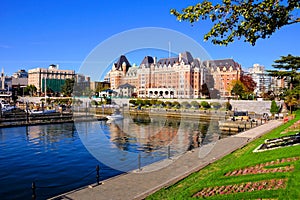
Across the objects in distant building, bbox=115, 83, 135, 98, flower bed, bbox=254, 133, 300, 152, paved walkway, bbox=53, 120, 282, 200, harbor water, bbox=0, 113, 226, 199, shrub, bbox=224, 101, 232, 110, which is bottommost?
harbor water, bbox=0, 113, 226, 199

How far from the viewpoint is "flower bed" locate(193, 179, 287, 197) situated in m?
7.05

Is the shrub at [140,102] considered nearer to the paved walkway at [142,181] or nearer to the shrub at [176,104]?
the shrub at [176,104]

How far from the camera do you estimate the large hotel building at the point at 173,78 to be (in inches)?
1006

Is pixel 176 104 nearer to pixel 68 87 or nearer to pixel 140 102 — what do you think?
pixel 140 102

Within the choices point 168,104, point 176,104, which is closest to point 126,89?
point 168,104

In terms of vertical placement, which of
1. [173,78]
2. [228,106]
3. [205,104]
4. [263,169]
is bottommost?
[263,169]

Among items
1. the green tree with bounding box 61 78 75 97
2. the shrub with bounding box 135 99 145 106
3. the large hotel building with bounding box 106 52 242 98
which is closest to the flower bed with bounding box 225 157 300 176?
the large hotel building with bounding box 106 52 242 98

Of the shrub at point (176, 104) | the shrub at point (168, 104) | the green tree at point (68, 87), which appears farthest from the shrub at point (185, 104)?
the green tree at point (68, 87)

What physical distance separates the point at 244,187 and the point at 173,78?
38269mm

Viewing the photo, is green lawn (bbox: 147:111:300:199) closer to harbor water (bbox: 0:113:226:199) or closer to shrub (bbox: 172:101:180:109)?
harbor water (bbox: 0:113:226:199)

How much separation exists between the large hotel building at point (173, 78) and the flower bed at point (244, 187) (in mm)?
11506

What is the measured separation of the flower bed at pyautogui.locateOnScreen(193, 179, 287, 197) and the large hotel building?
37.7ft

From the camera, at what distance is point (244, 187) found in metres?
7.48

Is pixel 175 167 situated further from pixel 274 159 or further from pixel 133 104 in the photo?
pixel 133 104
